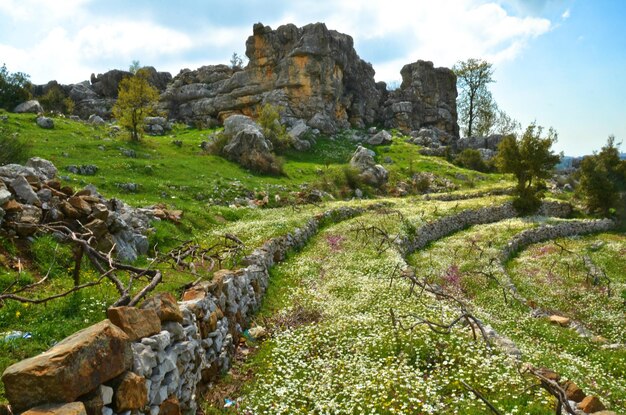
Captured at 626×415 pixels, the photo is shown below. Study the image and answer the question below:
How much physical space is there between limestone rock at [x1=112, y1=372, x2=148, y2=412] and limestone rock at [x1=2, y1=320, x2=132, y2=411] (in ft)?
0.82

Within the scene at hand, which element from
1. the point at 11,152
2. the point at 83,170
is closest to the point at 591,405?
the point at 11,152

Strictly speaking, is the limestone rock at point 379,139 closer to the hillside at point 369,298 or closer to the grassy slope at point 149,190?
the grassy slope at point 149,190

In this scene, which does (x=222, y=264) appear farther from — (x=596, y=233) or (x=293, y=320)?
(x=596, y=233)

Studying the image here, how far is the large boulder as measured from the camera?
62594mm

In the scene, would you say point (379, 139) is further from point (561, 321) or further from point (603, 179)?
point (561, 321)

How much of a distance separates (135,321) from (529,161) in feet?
177

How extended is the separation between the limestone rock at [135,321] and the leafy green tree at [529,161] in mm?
53216

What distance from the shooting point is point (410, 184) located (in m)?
69.2

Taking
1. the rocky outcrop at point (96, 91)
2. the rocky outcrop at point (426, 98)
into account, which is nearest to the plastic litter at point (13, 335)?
the rocky outcrop at point (96, 91)

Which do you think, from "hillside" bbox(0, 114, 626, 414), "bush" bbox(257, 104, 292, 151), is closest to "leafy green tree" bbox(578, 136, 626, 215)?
"hillside" bbox(0, 114, 626, 414)

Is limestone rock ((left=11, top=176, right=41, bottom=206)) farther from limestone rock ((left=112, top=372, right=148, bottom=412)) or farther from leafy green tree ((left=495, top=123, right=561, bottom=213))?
leafy green tree ((left=495, top=123, right=561, bottom=213))

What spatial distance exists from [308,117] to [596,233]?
206 ft

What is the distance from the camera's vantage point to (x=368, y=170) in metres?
63.6

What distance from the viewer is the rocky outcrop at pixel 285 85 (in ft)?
309
